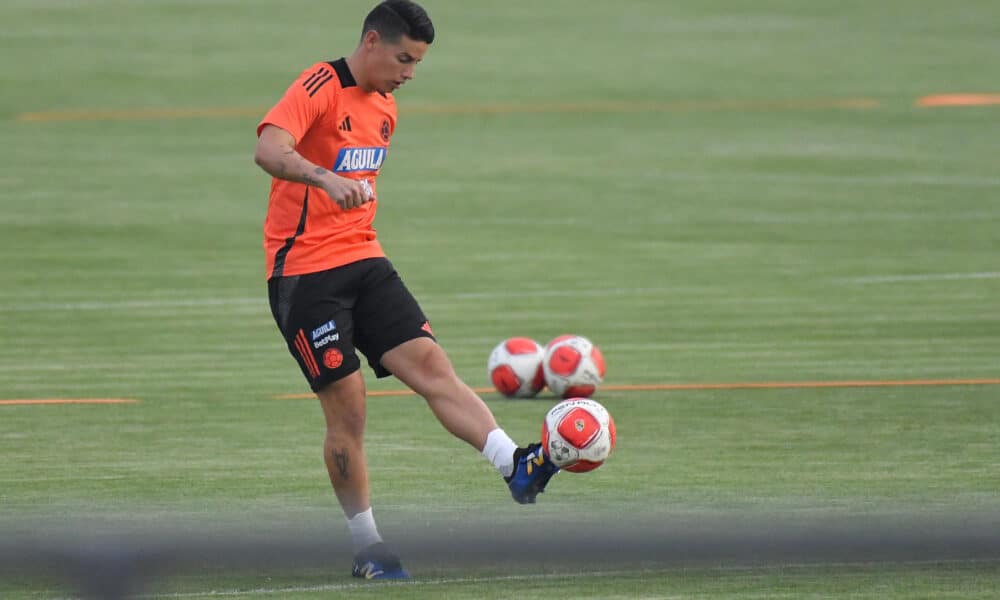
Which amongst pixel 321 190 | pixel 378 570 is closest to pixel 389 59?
pixel 321 190

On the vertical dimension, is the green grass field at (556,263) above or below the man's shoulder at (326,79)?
below

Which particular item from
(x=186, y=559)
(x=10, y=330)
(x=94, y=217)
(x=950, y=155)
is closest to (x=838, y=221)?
(x=950, y=155)

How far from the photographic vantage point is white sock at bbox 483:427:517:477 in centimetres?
641

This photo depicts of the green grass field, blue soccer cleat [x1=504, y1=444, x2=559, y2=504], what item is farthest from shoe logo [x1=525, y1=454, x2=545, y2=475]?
the green grass field

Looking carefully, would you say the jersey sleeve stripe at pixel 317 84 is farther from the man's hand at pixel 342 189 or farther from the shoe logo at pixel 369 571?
the shoe logo at pixel 369 571

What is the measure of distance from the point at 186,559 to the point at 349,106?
146 inches

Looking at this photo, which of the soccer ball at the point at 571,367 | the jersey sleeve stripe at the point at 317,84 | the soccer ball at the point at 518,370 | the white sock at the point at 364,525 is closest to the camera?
the white sock at the point at 364,525

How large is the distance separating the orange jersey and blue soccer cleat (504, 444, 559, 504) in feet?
3.02

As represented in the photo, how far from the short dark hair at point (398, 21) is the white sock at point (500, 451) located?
4.71 ft

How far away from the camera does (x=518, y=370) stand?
1067 cm

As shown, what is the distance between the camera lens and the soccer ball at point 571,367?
10.6m

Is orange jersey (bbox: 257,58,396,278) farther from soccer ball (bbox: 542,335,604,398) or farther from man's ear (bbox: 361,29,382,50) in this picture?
soccer ball (bbox: 542,335,604,398)

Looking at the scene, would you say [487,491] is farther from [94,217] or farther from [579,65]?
[579,65]

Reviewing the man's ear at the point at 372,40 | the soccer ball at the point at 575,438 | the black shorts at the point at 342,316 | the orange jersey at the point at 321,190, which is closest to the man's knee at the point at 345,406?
the black shorts at the point at 342,316
